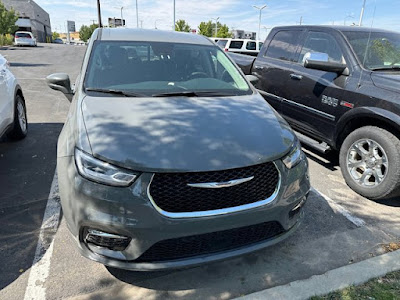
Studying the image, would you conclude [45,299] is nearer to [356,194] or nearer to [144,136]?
[144,136]

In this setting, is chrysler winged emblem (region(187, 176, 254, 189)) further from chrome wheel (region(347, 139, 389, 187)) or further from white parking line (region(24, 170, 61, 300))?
chrome wheel (region(347, 139, 389, 187))

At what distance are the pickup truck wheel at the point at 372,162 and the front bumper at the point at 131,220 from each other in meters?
1.97

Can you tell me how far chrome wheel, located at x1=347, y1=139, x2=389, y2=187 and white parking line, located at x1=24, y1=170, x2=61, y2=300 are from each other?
3419mm

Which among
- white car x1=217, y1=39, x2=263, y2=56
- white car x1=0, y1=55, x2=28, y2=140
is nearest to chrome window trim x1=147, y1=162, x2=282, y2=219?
white car x1=0, y1=55, x2=28, y2=140

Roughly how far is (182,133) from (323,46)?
10.7 ft

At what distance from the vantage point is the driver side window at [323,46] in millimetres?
4277

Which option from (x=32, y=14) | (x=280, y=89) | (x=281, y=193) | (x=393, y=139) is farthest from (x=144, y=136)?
(x=32, y=14)

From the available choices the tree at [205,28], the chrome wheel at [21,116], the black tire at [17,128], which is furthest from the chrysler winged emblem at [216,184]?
the tree at [205,28]

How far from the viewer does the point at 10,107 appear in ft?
14.7

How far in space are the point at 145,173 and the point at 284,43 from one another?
4287 millimetres

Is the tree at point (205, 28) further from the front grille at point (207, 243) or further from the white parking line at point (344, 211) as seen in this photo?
the front grille at point (207, 243)

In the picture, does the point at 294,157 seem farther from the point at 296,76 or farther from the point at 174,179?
the point at 296,76

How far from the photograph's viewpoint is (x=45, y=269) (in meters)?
2.46

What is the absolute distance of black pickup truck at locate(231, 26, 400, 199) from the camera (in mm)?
3496
